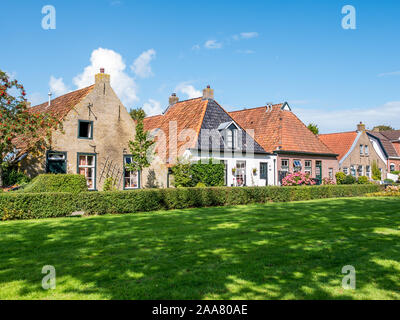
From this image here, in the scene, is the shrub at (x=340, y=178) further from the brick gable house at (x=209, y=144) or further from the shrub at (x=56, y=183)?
the shrub at (x=56, y=183)

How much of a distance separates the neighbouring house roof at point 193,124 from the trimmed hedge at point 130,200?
7.23 meters

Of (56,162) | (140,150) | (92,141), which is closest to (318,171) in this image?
(140,150)

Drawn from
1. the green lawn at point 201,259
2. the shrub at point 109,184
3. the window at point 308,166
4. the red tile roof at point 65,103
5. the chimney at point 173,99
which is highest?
the chimney at point 173,99

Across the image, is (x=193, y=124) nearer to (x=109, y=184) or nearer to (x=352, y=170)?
(x=109, y=184)

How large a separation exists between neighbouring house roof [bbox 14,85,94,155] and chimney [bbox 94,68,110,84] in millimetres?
571

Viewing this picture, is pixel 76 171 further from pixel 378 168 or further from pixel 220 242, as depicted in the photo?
pixel 378 168

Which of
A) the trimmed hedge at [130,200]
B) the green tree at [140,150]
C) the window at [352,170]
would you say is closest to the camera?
the trimmed hedge at [130,200]

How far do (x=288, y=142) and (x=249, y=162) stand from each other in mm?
5585

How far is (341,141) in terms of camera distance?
147 ft

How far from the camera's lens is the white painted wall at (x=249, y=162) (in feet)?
91.9

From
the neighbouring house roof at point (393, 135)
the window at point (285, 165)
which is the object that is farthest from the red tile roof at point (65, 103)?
the neighbouring house roof at point (393, 135)

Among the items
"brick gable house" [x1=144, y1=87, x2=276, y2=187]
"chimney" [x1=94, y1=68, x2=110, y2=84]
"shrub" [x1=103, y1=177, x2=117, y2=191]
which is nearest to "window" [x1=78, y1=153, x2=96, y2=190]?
"shrub" [x1=103, y1=177, x2=117, y2=191]

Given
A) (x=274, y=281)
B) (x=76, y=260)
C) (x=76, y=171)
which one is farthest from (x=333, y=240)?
(x=76, y=171)
